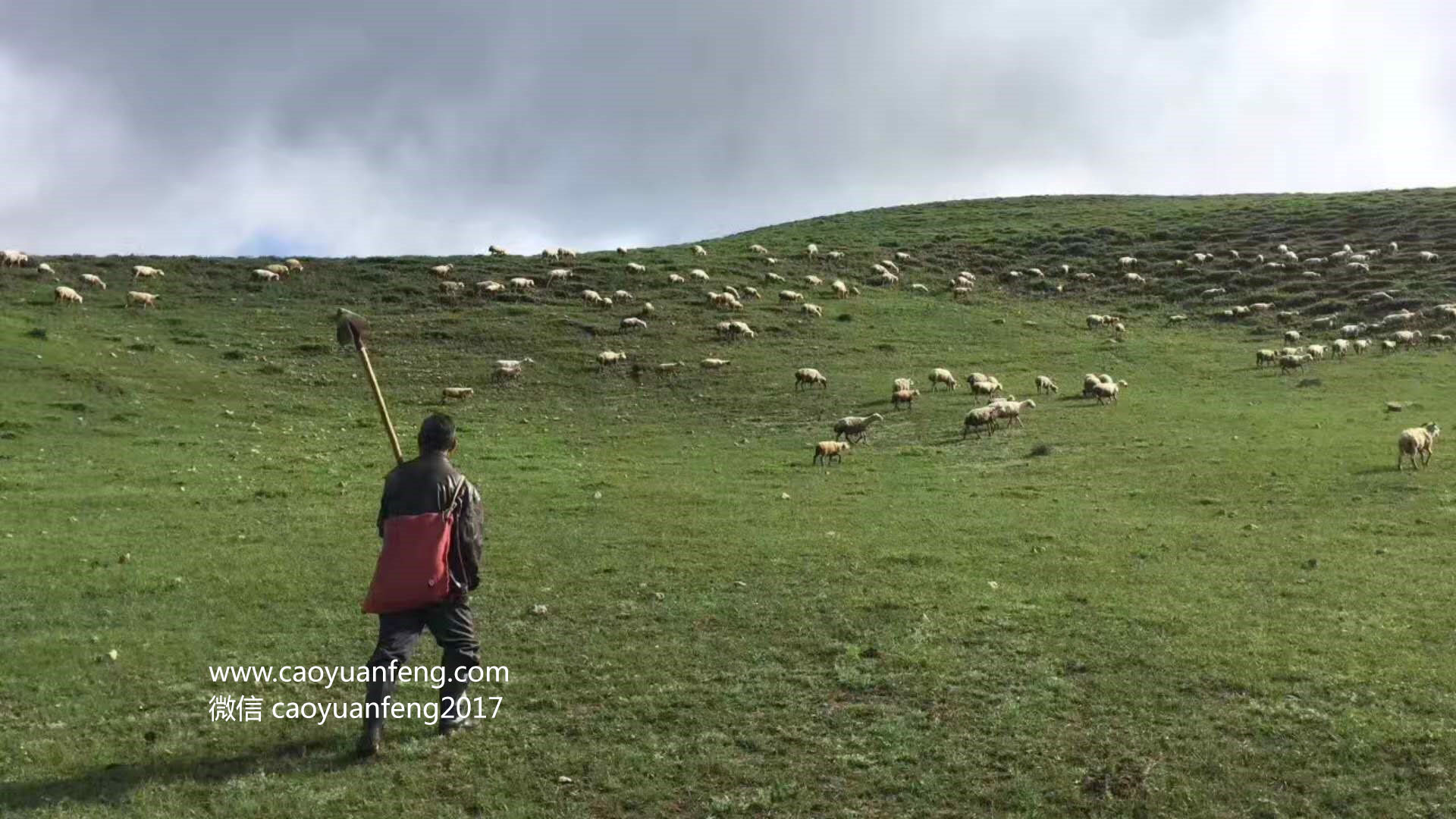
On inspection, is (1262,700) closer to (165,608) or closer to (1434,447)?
(165,608)

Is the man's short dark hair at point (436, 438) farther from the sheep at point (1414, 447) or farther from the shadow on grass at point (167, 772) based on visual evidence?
the sheep at point (1414, 447)

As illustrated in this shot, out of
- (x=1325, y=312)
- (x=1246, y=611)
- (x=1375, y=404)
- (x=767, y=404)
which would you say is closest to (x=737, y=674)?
(x=1246, y=611)

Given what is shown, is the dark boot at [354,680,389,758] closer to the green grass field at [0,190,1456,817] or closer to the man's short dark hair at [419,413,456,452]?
the green grass field at [0,190,1456,817]

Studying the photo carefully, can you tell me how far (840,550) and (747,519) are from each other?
3.38 meters

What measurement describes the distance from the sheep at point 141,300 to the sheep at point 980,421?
38.8 metres

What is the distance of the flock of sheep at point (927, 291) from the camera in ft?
103

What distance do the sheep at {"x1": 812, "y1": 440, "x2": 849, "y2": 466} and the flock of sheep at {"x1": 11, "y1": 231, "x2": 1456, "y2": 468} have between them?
28mm

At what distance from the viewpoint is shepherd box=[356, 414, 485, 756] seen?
854 cm

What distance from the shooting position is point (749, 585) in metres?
14.4

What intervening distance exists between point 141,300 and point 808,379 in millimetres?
32433

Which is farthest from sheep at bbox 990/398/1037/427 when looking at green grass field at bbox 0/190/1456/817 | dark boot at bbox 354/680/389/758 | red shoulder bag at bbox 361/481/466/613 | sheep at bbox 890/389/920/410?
dark boot at bbox 354/680/389/758

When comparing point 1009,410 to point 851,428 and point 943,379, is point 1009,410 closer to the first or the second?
point 851,428

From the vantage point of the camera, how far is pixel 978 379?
118 ft

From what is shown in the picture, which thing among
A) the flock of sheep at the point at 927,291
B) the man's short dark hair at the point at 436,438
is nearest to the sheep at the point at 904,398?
the flock of sheep at the point at 927,291
